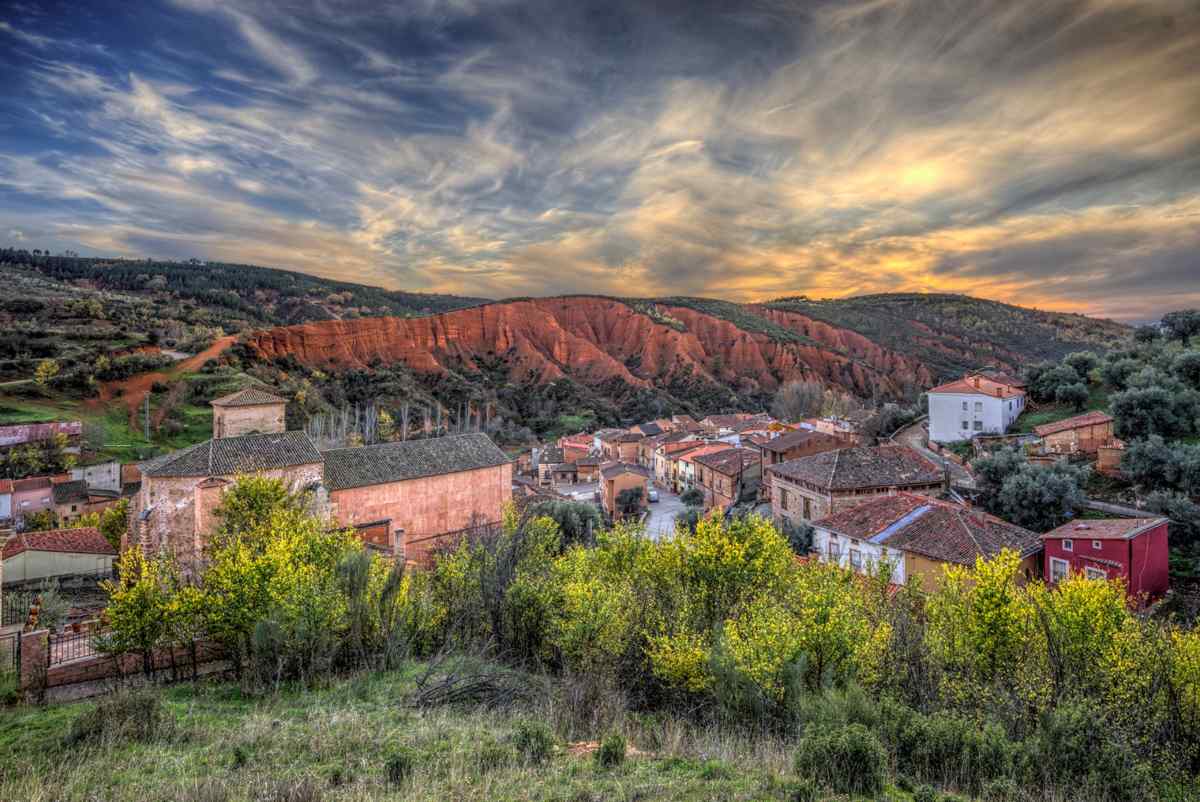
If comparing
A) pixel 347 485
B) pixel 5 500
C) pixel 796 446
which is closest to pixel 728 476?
pixel 796 446

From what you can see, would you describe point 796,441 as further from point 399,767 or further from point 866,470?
point 399,767

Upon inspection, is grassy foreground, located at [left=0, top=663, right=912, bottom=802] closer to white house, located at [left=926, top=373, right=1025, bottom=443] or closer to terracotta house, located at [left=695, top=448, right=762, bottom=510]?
terracotta house, located at [left=695, top=448, right=762, bottom=510]

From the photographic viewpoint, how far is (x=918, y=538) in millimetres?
18828

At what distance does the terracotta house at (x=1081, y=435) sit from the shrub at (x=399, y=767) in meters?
33.8

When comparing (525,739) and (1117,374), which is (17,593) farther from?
(1117,374)

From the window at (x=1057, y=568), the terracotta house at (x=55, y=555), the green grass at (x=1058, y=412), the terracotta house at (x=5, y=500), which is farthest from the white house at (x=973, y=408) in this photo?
the terracotta house at (x=5, y=500)

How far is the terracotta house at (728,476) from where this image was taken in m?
38.8

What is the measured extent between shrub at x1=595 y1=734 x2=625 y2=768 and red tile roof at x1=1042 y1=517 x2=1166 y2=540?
1753cm

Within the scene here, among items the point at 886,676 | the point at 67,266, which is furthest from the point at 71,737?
the point at 67,266

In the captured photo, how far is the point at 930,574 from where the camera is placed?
1798cm

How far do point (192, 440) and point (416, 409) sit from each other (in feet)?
78.0

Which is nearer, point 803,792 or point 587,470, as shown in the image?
point 803,792

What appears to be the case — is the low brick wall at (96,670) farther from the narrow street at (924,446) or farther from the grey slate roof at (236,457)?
the narrow street at (924,446)

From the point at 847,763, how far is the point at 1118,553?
52.9 ft
